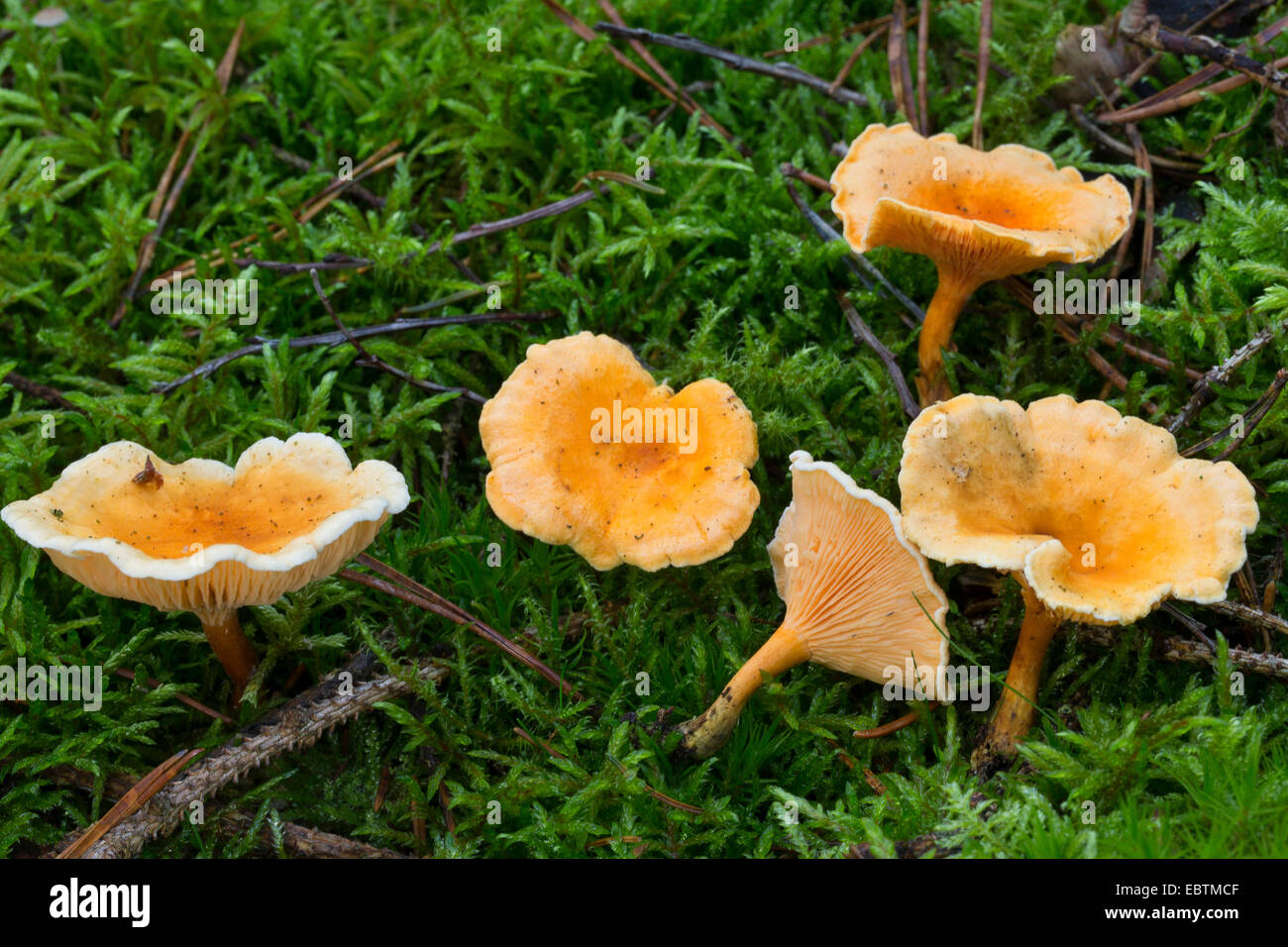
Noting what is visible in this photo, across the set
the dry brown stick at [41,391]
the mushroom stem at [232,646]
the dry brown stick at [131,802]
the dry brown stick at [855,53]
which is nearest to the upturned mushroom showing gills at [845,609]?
the mushroom stem at [232,646]

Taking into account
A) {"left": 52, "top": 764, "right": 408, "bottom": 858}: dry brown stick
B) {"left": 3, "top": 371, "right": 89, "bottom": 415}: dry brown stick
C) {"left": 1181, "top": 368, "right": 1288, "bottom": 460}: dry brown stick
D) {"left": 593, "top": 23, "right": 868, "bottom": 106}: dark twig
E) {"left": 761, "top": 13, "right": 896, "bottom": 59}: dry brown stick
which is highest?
{"left": 761, "top": 13, "right": 896, "bottom": 59}: dry brown stick

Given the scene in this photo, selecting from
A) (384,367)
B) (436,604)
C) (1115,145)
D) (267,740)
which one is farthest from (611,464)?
(1115,145)

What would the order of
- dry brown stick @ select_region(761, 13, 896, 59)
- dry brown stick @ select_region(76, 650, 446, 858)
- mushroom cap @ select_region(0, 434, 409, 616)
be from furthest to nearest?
1. dry brown stick @ select_region(761, 13, 896, 59)
2. dry brown stick @ select_region(76, 650, 446, 858)
3. mushroom cap @ select_region(0, 434, 409, 616)

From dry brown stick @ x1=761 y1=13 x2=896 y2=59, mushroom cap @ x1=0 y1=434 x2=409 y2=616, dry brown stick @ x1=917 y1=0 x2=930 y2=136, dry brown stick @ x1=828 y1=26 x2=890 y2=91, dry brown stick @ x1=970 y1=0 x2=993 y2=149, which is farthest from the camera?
dry brown stick @ x1=761 y1=13 x2=896 y2=59

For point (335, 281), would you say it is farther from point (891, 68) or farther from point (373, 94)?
point (891, 68)

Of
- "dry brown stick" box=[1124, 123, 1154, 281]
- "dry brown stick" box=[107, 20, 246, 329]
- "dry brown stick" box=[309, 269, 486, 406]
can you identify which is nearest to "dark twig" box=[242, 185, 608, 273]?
"dry brown stick" box=[309, 269, 486, 406]

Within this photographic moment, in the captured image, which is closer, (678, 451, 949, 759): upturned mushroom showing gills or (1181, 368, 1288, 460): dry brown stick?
(678, 451, 949, 759): upturned mushroom showing gills

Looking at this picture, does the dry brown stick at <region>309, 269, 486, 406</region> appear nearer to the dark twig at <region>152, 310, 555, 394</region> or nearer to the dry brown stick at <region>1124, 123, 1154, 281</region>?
the dark twig at <region>152, 310, 555, 394</region>

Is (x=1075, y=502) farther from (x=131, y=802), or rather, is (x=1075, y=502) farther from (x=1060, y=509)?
(x=131, y=802)

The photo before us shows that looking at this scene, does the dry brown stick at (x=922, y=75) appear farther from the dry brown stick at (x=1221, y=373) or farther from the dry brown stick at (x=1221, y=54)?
the dry brown stick at (x=1221, y=373)
